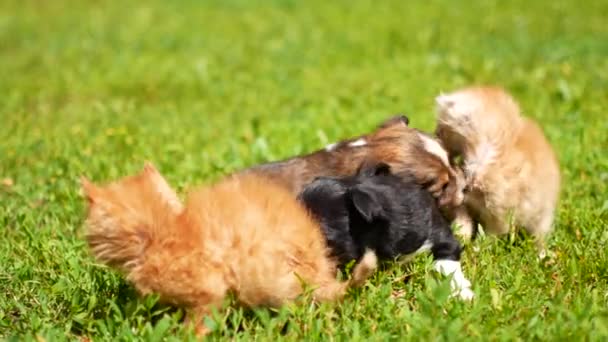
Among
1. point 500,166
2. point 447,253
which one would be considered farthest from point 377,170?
point 500,166

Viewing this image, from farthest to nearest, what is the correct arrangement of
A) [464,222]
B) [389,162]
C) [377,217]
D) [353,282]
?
[464,222], [389,162], [377,217], [353,282]

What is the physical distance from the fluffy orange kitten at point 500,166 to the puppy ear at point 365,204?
41.3 inches

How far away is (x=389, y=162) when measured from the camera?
19.1 ft

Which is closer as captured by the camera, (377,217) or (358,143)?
(377,217)

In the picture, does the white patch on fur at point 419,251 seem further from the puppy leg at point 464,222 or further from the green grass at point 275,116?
the puppy leg at point 464,222

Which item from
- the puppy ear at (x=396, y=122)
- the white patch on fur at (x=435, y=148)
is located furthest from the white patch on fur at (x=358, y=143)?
the white patch on fur at (x=435, y=148)

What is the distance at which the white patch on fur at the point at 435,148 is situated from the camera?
5.89 metres

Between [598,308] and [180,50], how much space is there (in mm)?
9740

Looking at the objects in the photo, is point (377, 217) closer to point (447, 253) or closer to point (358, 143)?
point (447, 253)

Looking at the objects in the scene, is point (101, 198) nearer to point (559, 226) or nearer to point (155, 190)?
point (155, 190)

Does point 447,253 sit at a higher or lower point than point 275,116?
higher

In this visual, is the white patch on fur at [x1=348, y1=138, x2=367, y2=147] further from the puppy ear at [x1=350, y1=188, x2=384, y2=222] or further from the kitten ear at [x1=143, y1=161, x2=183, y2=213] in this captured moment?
the kitten ear at [x1=143, y1=161, x2=183, y2=213]

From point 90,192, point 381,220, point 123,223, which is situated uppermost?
point 90,192

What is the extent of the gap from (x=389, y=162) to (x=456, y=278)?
1.03 meters
